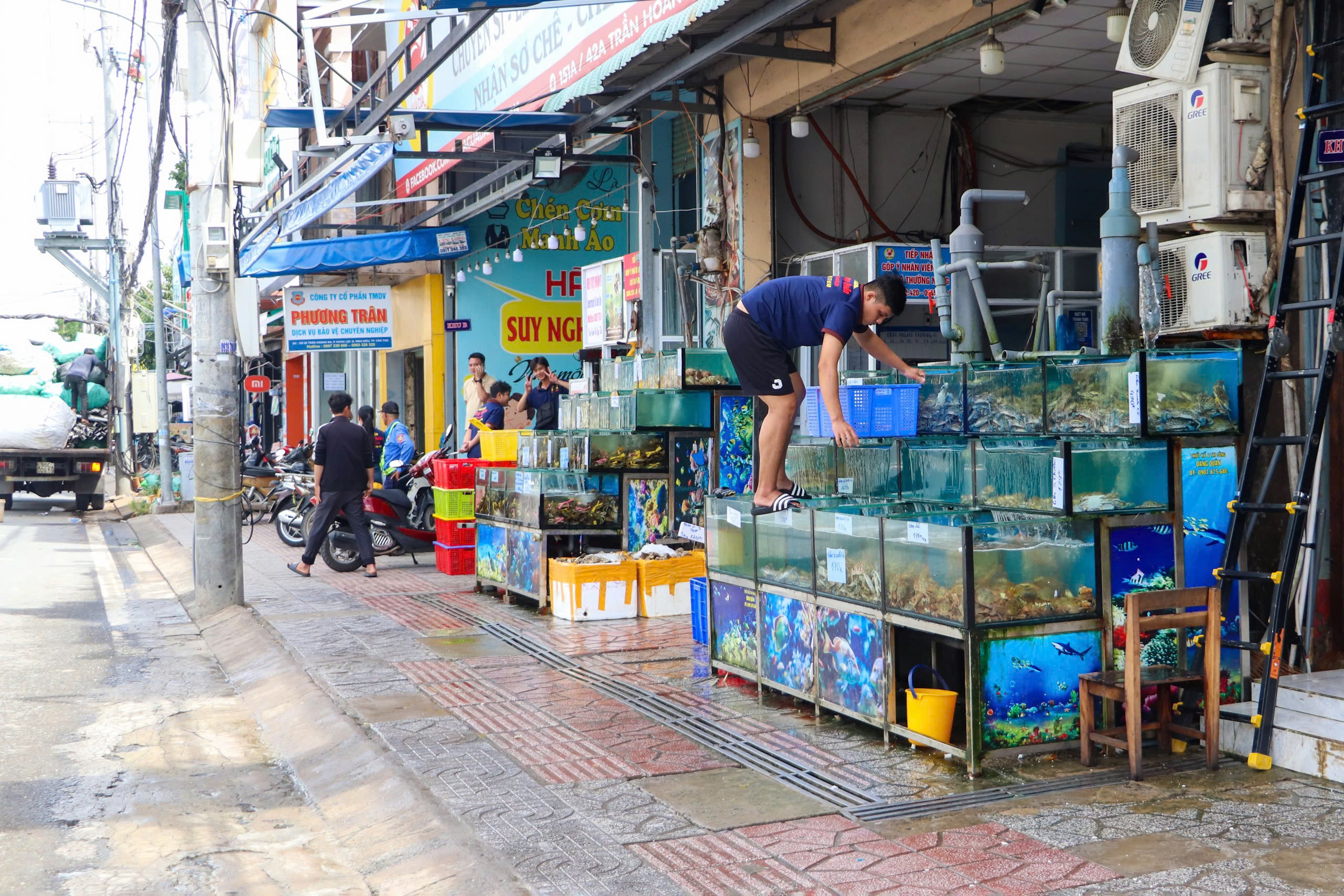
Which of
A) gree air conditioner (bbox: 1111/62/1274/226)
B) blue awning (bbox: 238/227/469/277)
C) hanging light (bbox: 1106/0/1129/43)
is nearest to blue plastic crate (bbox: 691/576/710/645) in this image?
gree air conditioner (bbox: 1111/62/1274/226)

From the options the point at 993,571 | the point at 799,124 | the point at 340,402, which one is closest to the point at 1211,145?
the point at 993,571

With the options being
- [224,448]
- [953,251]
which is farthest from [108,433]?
[953,251]

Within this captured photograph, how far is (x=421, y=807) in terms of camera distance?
521cm

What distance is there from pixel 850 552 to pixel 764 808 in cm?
156

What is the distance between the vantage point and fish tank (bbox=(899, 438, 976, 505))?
6.64 m

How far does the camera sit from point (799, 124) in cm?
1079

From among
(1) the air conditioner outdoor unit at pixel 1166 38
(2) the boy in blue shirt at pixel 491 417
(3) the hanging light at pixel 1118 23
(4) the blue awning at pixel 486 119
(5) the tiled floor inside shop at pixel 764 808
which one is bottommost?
(5) the tiled floor inside shop at pixel 764 808

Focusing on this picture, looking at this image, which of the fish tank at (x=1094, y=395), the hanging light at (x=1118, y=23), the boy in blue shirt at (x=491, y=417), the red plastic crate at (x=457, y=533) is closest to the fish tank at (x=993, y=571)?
the fish tank at (x=1094, y=395)

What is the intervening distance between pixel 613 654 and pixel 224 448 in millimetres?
4899

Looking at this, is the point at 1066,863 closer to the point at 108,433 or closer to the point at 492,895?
the point at 492,895

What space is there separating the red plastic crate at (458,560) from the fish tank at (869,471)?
20.8 feet

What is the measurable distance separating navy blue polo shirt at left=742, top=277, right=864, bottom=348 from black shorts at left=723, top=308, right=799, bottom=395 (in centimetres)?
5

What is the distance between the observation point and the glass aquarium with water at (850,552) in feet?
19.6

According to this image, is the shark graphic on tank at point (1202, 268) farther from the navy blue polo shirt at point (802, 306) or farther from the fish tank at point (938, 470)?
the navy blue polo shirt at point (802, 306)
